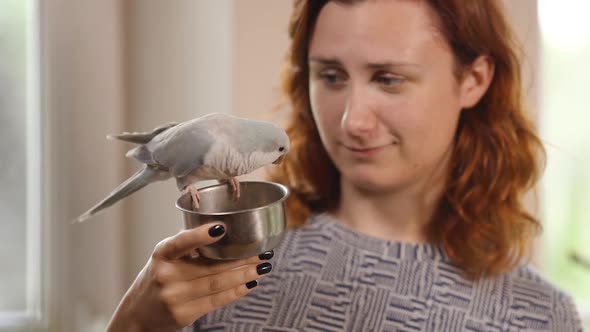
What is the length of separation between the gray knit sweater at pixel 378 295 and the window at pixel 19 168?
1.70 ft

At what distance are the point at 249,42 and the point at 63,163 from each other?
1.47 ft

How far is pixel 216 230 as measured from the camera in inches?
26.7

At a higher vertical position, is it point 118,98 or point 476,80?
point 476,80

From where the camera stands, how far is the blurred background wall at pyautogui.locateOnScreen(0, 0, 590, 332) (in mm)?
1312

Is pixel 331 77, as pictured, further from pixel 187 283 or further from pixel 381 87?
pixel 187 283

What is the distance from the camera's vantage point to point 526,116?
1.23 meters

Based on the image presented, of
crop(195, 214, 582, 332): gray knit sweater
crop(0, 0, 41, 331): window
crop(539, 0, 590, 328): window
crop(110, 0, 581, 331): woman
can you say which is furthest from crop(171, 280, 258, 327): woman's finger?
crop(539, 0, 590, 328): window

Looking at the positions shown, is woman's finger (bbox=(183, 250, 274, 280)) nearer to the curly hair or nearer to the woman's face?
the woman's face

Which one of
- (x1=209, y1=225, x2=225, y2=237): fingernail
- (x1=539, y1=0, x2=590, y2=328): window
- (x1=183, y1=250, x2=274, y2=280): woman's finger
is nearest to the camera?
(x1=209, y1=225, x2=225, y2=237): fingernail

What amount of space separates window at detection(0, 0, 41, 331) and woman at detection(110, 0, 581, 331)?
0.52 m

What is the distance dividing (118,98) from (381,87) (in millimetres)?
605

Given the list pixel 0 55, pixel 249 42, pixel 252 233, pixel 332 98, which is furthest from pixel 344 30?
pixel 0 55

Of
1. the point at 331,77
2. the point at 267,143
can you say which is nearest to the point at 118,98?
the point at 331,77

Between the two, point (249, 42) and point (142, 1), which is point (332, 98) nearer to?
point (249, 42)
